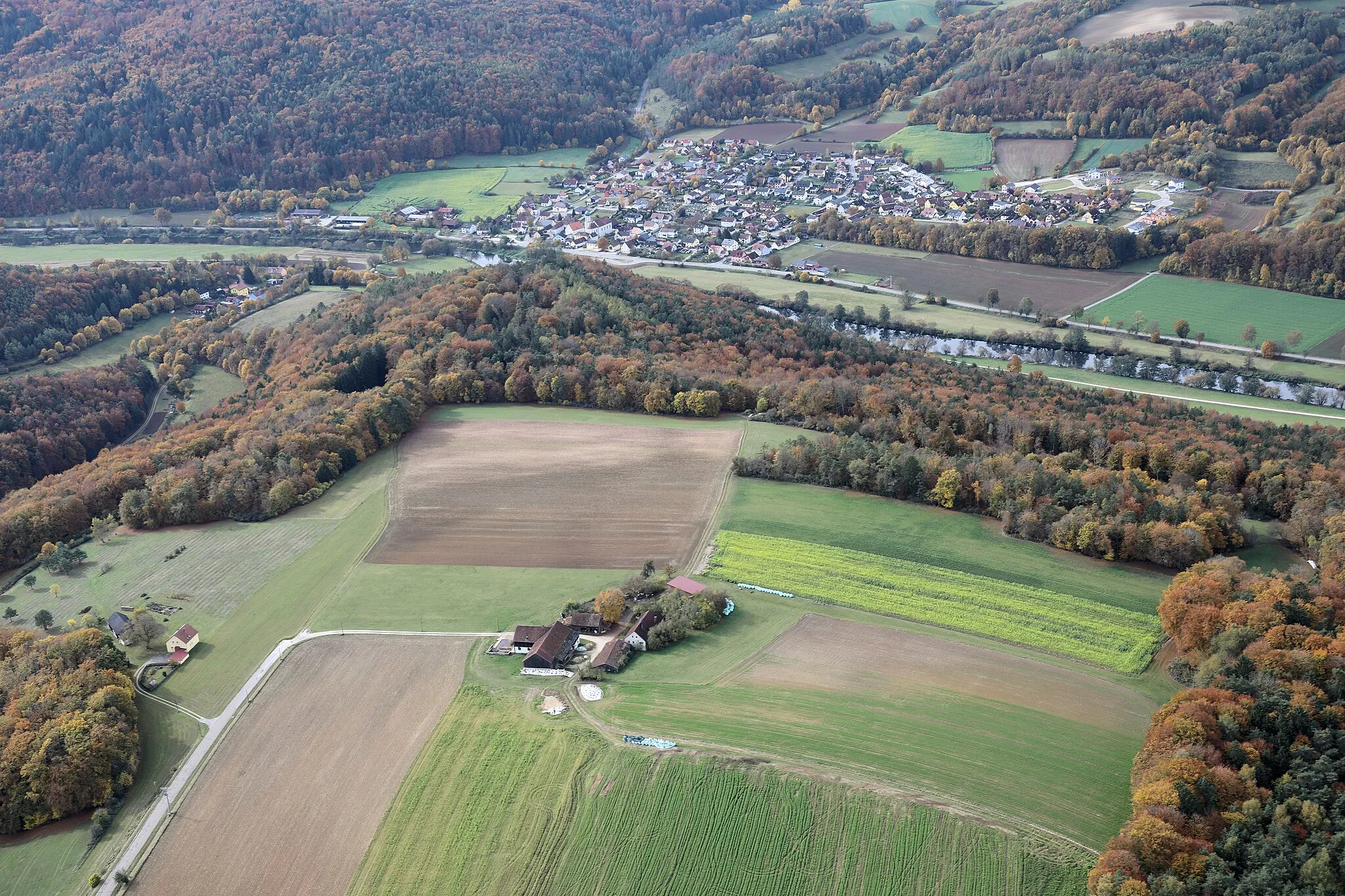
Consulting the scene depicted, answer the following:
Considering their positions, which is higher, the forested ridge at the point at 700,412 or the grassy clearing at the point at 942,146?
the grassy clearing at the point at 942,146

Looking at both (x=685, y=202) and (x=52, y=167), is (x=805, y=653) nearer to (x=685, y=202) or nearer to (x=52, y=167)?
(x=685, y=202)

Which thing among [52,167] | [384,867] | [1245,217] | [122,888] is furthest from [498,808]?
[52,167]

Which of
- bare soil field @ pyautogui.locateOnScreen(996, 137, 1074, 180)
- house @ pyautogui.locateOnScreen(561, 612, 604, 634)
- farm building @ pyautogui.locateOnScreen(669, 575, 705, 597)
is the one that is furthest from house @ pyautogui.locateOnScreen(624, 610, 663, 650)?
bare soil field @ pyautogui.locateOnScreen(996, 137, 1074, 180)

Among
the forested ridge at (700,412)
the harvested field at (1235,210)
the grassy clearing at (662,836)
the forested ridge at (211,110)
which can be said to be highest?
the forested ridge at (211,110)

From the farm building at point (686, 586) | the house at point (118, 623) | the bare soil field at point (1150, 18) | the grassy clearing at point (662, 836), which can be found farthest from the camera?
the bare soil field at point (1150, 18)

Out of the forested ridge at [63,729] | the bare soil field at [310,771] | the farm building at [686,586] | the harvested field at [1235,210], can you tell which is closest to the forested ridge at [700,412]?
the farm building at [686,586]

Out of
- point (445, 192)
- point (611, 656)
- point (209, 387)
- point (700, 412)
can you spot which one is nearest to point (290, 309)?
point (209, 387)

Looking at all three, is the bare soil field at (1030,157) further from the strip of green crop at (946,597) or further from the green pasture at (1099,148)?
the strip of green crop at (946,597)
